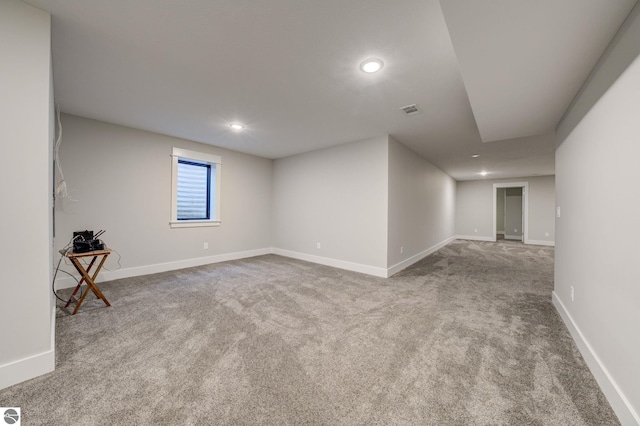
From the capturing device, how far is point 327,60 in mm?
2082

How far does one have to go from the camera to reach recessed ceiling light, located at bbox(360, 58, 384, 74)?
2.08 metres

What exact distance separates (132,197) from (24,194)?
2.65 meters

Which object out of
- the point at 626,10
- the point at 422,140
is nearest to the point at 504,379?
the point at 626,10

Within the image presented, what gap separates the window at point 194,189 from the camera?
174 inches

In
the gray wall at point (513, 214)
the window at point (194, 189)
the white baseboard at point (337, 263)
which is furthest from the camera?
the gray wall at point (513, 214)

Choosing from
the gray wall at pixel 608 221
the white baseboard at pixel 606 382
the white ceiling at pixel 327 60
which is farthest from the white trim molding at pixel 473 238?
the white baseboard at pixel 606 382

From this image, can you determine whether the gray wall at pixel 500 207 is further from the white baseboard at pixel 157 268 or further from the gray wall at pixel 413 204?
the white baseboard at pixel 157 268

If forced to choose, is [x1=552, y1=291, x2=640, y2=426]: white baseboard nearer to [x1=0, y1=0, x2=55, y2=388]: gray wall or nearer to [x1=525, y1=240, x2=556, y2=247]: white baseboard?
[x1=0, y1=0, x2=55, y2=388]: gray wall

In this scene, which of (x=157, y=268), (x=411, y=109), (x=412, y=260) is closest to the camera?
(x=411, y=109)

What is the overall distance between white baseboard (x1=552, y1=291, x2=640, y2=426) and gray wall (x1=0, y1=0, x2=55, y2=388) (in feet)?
11.2

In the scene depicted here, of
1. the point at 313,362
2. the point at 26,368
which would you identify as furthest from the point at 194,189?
the point at 313,362

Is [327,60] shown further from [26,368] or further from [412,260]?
[412,260]

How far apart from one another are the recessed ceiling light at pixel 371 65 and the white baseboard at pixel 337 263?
2.94 meters

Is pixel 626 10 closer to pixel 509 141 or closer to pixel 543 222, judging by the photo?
pixel 509 141
